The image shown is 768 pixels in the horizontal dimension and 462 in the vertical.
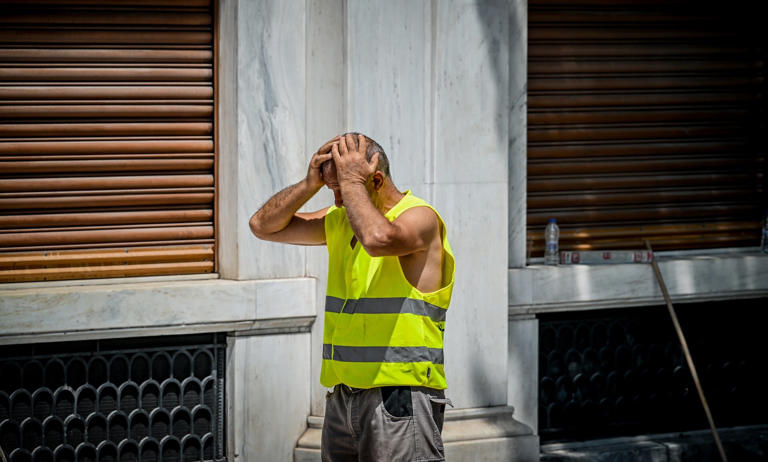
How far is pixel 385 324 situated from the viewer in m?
4.10

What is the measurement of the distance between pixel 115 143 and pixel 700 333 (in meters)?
4.23

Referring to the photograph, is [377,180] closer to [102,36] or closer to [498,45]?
[498,45]

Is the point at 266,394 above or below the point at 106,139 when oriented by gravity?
below

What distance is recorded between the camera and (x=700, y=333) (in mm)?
6926

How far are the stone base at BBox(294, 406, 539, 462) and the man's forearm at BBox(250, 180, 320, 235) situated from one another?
1.73 metres

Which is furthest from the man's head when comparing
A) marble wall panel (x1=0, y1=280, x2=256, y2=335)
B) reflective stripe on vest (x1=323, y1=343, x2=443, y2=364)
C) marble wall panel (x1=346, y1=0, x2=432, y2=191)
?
marble wall panel (x1=0, y1=280, x2=256, y2=335)

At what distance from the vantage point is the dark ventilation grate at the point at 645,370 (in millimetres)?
6594

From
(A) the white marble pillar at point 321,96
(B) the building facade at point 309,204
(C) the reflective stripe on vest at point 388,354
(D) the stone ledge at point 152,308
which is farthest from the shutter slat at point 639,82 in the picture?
(C) the reflective stripe on vest at point 388,354

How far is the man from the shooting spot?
4043mm

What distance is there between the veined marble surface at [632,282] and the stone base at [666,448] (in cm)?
95

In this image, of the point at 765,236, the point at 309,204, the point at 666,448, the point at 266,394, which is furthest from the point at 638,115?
the point at 266,394

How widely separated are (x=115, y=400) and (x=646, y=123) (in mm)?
4002

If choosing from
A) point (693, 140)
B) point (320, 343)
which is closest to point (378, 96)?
point (320, 343)

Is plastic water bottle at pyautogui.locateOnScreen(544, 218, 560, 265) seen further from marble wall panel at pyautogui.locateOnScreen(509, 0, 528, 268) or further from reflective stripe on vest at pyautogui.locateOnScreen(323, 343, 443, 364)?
reflective stripe on vest at pyautogui.locateOnScreen(323, 343, 443, 364)
